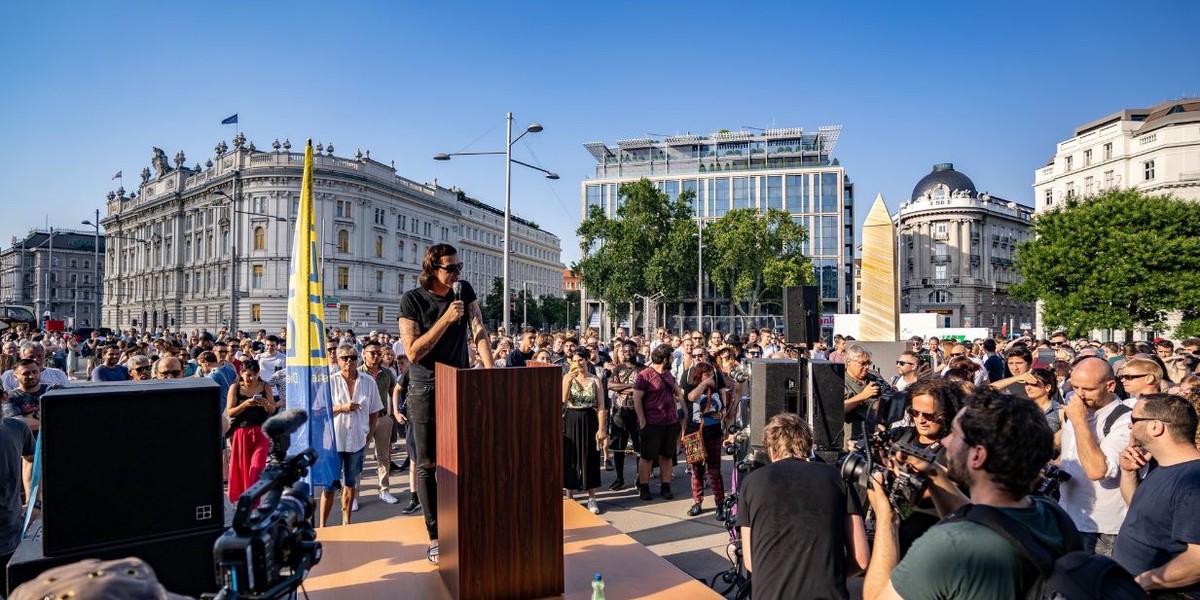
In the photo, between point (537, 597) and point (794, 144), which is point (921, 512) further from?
point (794, 144)

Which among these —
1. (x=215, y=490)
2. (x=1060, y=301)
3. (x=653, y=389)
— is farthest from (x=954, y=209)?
(x=215, y=490)

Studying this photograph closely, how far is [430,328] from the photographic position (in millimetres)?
3885

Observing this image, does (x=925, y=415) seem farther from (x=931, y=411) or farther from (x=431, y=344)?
(x=431, y=344)

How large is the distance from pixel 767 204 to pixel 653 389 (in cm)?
6125

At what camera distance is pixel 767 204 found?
216 feet

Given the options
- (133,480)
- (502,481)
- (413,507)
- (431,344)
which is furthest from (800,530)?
(413,507)

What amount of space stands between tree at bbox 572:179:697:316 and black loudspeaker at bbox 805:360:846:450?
131 ft

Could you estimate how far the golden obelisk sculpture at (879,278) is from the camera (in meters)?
14.9

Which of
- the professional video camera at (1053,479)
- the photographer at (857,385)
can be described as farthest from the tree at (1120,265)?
the professional video camera at (1053,479)

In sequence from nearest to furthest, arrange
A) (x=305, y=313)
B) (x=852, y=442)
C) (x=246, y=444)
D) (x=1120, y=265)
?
(x=852, y=442) < (x=305, y=313) < (x=246, y=444) < (x=1120, y=265)

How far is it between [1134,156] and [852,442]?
6806 centimetres

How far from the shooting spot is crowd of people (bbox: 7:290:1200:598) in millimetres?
1955

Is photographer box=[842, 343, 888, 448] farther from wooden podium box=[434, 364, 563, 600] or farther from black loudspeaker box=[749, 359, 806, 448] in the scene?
wooden podium box=[434, 364, 563, 600]

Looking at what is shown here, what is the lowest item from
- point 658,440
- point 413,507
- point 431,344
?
point 413,507
